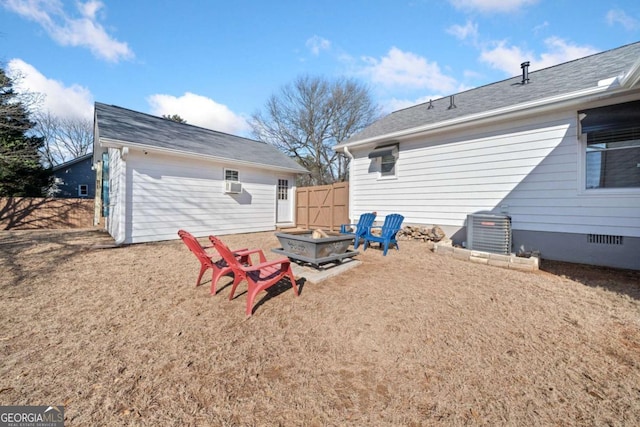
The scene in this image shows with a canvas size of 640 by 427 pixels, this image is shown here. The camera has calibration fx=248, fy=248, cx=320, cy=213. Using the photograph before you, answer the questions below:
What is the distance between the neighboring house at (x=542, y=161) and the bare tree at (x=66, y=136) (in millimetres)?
31208

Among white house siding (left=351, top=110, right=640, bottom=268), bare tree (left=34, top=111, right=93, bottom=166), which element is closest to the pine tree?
bare tree (left=34, top=111, right=93, bottom=166)

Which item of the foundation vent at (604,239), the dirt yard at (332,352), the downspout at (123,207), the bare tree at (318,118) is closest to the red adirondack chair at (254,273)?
the dirt yard at (332,352)

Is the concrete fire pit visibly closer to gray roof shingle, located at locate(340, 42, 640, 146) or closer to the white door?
gray roof shingle, located at locate(340, 42, 640, 146)

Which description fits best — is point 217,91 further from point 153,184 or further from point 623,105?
point 623,105

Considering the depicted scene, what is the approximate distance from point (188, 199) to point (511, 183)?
29.4 feet

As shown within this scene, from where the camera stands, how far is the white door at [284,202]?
11.0 meters

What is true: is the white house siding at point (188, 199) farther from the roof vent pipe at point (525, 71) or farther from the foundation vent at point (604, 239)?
the foundation vent at point (604, 239)

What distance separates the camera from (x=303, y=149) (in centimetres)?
2066

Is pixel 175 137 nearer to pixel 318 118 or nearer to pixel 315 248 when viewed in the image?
pixel 315 248

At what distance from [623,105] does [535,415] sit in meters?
5.81

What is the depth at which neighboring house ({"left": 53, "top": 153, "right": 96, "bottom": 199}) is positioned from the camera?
18.4m

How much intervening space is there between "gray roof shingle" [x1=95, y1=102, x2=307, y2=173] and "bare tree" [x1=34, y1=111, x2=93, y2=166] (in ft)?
73.9

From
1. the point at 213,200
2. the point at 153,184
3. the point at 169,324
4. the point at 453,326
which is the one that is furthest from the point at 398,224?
the point at 153,184

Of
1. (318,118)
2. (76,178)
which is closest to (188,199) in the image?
(318,118)
